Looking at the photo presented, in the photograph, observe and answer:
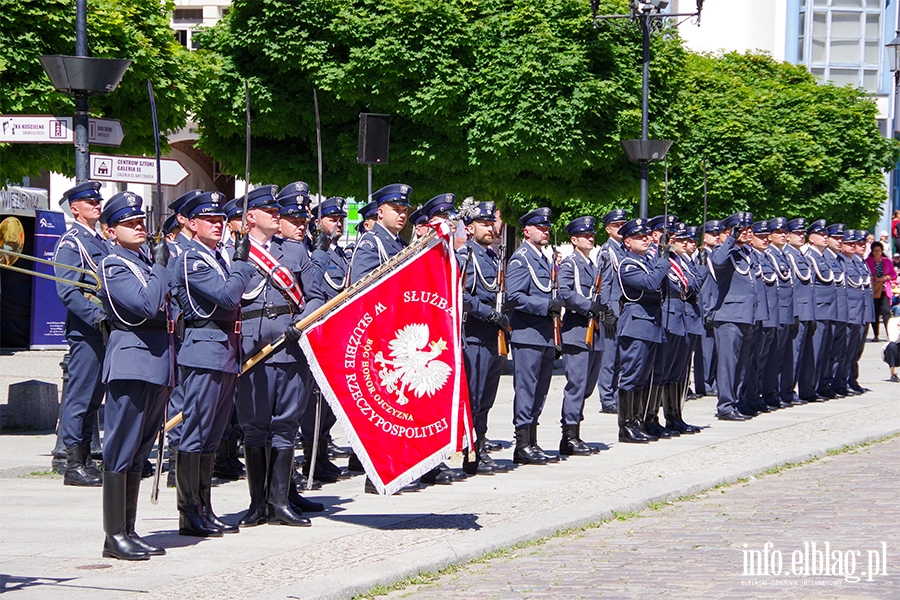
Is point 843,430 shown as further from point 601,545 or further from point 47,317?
point 47,317

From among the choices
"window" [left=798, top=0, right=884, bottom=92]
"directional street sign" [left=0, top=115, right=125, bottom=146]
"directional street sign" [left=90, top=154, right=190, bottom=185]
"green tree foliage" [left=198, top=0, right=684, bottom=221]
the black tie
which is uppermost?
"window" [left=798, top=0, right=884, bottom=92]

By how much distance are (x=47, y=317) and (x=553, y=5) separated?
33.5ft

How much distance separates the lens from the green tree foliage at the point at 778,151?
3750 centimetres

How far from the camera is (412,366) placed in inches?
357

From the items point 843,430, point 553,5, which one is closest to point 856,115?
point 553,5

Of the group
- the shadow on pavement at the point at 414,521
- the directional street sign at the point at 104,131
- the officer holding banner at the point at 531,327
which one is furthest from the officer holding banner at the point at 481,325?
the directional street sign at the point at 104,131

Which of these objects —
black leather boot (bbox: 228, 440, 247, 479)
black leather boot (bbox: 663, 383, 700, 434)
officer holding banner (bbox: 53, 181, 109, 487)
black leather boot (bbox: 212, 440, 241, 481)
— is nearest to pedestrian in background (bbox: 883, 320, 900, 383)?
black leather boot (bbox: 663, 383, 700, 434)

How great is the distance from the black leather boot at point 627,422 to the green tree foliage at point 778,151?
22.7 metres

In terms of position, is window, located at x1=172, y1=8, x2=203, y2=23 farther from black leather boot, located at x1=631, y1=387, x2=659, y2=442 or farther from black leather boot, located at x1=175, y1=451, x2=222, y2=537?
black leather boot, located at x1=175, y1=451, x2=222, y2=537

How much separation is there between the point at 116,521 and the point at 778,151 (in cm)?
3254

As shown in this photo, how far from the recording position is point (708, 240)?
57.6 feet

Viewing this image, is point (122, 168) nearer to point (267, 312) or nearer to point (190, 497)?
point (267, 312)

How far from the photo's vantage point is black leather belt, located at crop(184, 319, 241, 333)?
8516mm

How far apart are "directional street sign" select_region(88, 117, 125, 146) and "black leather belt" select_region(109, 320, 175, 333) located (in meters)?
4.24
